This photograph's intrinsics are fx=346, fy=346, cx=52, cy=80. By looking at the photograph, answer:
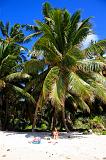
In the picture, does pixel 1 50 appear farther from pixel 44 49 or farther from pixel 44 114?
pixel 44 114

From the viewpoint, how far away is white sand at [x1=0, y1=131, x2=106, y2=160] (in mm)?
14711

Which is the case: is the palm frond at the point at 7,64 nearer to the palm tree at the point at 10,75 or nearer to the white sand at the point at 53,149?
the palm tree at the point at 10,75

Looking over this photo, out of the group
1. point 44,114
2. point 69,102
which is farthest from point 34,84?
point 44,114

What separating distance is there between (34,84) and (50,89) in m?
2.96

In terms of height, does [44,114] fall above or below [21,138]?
above

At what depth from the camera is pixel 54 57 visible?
2161cm

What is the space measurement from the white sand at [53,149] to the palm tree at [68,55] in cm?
289

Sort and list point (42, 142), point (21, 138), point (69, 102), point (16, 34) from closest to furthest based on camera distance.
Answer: point (42, 142)
point (21, 138)
point (69, 102)
point (16, 34)

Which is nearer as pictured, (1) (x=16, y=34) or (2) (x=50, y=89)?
(2) (x=50, y=89)

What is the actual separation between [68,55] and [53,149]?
643 cm

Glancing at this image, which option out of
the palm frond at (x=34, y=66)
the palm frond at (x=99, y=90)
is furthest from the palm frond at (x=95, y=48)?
the palm frond at (x=34, y=66)

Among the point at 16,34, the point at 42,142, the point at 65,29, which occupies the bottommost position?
the point at 42,142

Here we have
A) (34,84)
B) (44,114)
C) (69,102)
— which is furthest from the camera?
(44,114)

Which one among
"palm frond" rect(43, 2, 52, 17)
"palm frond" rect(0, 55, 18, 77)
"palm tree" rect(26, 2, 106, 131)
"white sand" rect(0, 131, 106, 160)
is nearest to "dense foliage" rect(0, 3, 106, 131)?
"palm tree" rect(26, 2, 106, 131)
